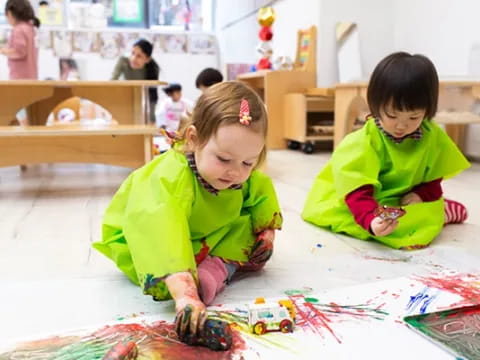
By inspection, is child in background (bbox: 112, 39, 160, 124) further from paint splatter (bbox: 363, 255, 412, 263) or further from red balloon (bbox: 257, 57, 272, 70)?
paint splatter (bbox: 363, 255, 412, 263)

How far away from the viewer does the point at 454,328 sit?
75 cm

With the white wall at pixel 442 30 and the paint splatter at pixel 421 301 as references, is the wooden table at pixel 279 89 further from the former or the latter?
the paint splatter at pixel 421 301

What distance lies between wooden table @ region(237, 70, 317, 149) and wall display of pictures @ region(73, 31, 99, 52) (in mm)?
1943

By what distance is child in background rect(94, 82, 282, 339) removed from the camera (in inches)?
30.8

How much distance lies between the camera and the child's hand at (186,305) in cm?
70

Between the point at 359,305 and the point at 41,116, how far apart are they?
7.36ft

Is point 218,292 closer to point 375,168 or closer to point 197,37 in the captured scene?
point 375,168

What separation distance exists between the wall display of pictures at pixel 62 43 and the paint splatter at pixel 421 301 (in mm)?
4346

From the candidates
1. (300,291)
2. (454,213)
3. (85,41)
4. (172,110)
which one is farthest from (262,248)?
(85,41)

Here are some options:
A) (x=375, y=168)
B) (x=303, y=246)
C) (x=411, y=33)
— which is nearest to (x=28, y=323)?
(x=303, y=246)

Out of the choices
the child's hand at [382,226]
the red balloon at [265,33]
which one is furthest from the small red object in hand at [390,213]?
the red balloon at [265,33]

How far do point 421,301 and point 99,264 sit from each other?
25.6 inches

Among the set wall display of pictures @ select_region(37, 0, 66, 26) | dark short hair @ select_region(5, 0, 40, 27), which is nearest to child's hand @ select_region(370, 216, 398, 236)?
dark short hair @ select_region(5, 0, 40, 27)

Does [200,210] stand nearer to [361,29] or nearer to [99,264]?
[99,264]
